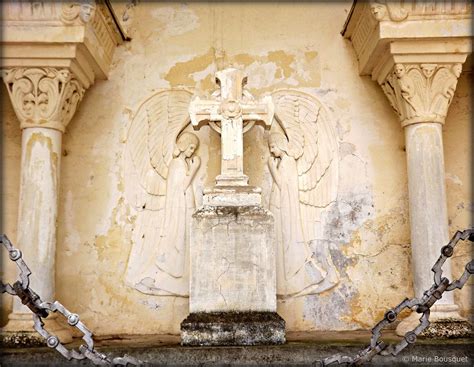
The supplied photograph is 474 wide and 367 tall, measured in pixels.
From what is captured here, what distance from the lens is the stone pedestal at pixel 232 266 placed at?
16.2 feet

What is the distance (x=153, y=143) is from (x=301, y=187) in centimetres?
171

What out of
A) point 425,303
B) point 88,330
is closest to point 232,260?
point 88,330

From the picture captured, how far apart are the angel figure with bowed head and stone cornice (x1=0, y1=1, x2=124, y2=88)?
2.19 m

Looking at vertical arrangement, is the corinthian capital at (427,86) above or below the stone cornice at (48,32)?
below

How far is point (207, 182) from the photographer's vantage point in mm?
6285

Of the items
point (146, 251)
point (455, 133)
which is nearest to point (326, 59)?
point (455, 133)

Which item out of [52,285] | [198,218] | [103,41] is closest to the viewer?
[198,218]

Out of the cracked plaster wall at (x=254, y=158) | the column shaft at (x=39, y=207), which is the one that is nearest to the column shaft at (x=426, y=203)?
the cracked plaster wall at (x=254, y=158)

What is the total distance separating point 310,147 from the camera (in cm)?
634

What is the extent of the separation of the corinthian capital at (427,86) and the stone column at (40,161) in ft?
11.0

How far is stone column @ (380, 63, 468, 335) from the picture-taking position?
5500mm

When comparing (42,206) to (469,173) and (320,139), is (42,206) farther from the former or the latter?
(469,173)

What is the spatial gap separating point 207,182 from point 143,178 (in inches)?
27.8

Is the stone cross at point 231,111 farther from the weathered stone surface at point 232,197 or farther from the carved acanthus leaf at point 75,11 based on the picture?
the carved acanthus leaf at point 75,11
